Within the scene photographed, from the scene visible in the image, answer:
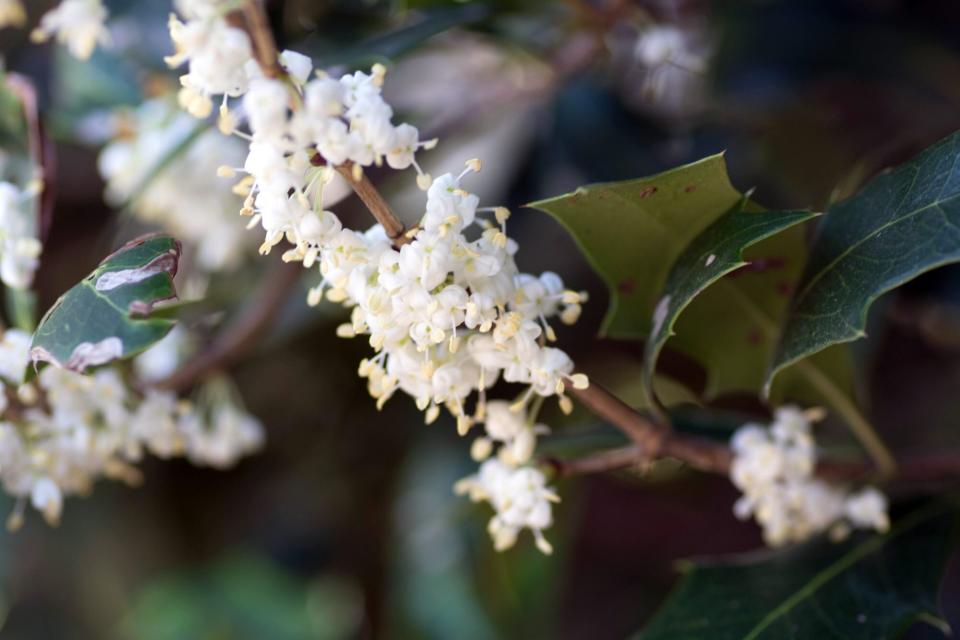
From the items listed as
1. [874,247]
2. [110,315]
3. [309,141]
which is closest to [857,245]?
[874,247]

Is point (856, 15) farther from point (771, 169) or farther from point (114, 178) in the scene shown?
point (114, 178)

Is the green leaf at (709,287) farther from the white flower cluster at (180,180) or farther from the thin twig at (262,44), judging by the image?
the white flower cluster at (180,180)

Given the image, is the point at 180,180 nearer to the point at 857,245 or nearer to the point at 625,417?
the point at 625,417

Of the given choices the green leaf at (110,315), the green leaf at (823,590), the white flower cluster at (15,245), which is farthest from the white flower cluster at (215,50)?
the green leaf at (823,590)

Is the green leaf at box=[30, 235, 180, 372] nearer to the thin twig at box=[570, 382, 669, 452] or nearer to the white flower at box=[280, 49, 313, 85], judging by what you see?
the white flower at box=[280, 49, 313, 85]

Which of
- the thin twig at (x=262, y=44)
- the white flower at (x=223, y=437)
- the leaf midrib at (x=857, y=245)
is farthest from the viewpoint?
the white flower at (x=223, y=437)

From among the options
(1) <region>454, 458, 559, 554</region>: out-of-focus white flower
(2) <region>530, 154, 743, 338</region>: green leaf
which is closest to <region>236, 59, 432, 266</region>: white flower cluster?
(2) <region>530, 154, 743, 338</region>: green leaf

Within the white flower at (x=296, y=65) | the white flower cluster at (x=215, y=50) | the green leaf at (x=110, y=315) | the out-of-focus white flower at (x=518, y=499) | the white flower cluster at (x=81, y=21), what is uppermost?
the white flower cluster at (x=215, y=50)
